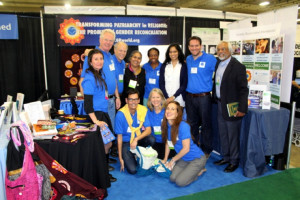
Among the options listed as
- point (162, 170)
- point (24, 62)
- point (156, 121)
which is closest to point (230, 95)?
point (156, 121)

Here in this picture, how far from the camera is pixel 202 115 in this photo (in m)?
3.00

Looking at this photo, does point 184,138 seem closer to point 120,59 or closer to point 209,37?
point 120,59

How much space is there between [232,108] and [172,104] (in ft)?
2.25

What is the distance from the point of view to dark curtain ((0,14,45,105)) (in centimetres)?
477

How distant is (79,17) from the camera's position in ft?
15.7

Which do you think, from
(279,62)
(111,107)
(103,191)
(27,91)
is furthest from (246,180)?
(27,91)

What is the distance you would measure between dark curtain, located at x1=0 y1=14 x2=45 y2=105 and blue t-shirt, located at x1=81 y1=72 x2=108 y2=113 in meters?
3.19

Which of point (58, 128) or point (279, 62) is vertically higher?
point (279, 62)

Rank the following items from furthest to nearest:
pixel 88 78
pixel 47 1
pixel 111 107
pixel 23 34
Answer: pixel 47 1
pixel 23 34
pixel 111 107
pixel 88 78

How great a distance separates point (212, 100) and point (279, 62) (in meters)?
0.90

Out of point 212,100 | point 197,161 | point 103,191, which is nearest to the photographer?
point 103,191

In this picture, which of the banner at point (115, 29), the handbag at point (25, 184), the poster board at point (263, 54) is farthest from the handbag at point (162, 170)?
the banner at point (115, 29)

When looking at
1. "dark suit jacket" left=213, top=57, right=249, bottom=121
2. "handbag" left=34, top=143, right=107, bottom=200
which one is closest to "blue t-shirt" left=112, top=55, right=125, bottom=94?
"dark suit jacket" left=213, top=57, right=249, bottom=121

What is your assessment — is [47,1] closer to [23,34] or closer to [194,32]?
[23,34]
